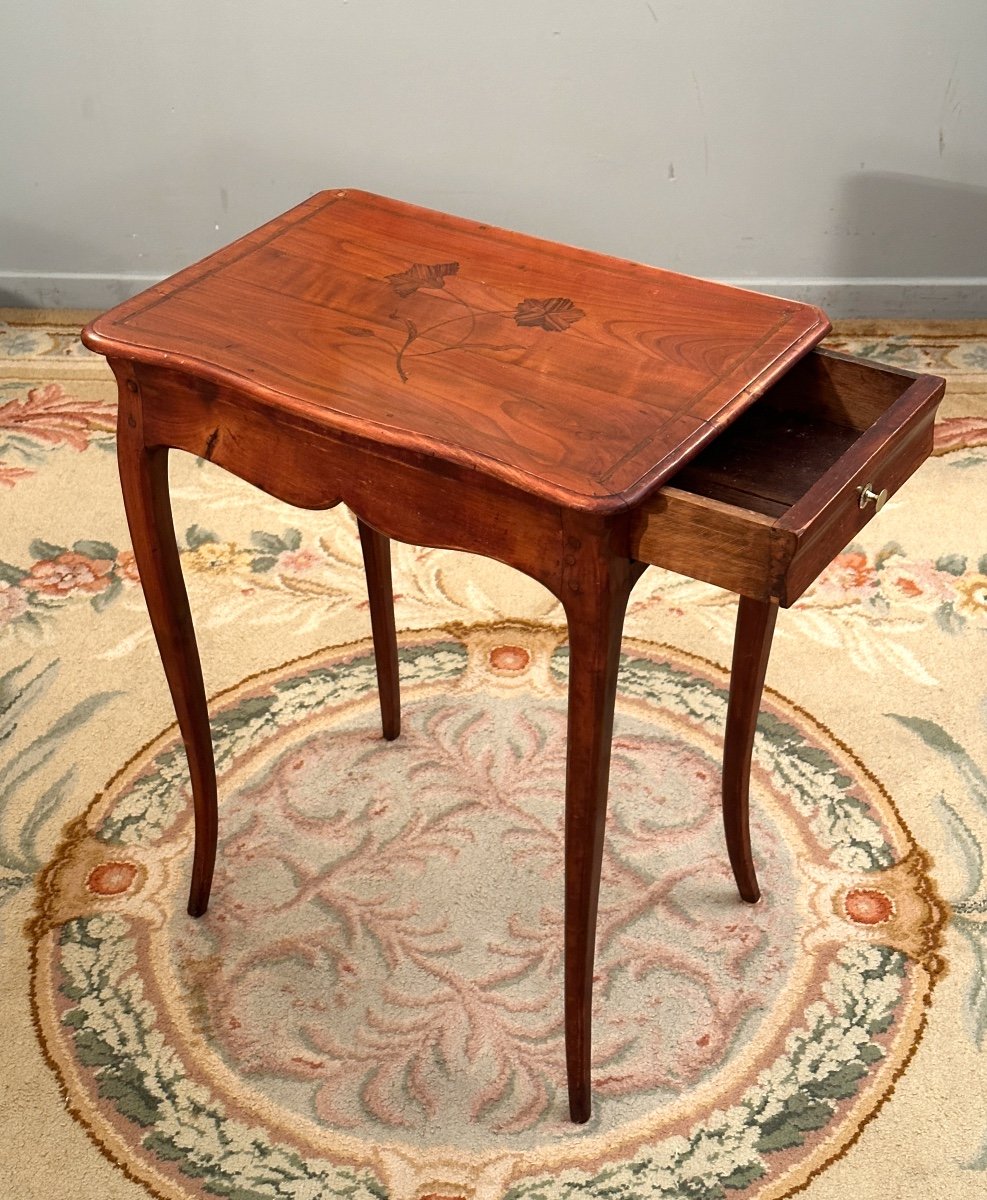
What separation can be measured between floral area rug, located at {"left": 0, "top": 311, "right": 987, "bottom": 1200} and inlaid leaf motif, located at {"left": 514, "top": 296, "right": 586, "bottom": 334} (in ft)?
2.49

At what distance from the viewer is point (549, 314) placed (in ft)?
4.98

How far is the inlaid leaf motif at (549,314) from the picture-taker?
1.50 metres

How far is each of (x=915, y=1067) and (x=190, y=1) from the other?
2267mm

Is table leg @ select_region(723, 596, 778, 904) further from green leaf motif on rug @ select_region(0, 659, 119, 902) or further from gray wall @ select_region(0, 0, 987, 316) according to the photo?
gray wall @ select_region(0, 0, 987, 316)

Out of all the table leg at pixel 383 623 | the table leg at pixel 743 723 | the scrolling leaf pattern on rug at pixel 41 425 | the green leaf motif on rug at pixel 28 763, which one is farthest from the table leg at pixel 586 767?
the scrolling leaf pattern on rug at pixel 41 425

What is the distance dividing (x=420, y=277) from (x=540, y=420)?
0.34m

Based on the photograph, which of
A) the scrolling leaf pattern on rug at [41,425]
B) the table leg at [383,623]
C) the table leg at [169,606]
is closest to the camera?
the table leg at [169,606]

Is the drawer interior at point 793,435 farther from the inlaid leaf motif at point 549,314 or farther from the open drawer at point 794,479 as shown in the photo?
the inlaid leaf motif at point 549,314

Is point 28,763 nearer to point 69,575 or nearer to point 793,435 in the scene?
point 69,575

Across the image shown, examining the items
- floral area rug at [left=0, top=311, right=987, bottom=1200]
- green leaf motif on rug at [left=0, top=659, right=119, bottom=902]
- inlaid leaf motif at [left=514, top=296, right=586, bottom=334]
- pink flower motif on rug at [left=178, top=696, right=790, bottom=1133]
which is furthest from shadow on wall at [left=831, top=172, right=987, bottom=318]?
green leaf motif on rug at [left=0, top=659, right=119, bottom=902]

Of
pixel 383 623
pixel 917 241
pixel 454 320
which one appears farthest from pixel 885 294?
pixel 454 320

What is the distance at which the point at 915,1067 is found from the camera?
167 cm

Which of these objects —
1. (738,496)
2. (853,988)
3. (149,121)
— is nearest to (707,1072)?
(853,988)

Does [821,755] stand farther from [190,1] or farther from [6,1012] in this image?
[190,1]
